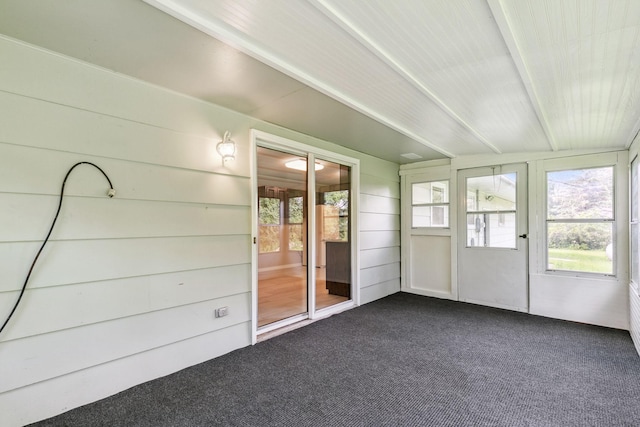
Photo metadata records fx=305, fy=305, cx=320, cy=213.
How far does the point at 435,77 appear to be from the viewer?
2.25 metres

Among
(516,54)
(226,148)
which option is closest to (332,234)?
(226,148)

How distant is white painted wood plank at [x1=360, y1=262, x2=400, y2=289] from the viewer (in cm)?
471

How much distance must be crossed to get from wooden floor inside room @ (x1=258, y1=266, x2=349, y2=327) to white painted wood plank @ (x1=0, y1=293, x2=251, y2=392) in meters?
0.93

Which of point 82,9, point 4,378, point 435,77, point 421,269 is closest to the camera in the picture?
point 82,9

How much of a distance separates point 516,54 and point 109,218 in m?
2.96

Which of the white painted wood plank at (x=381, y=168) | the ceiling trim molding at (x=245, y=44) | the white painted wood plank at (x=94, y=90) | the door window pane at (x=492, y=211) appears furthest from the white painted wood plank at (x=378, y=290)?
the white painted wood plank at (x=94, y=90)

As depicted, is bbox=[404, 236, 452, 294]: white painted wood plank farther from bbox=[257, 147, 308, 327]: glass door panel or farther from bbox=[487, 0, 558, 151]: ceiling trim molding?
bbox=[487, 0, 558, 151]: ceiling trim molding

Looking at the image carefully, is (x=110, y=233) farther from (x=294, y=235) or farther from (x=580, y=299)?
(x=580, y=299)

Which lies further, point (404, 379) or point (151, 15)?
point (404, 379)

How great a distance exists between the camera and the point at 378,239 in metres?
5.02

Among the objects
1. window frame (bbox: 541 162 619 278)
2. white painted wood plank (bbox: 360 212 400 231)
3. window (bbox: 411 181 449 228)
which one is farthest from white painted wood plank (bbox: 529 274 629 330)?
white painted wood plank (bbox: 360 212 400 231)

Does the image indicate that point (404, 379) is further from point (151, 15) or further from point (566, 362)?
point (151, 15)

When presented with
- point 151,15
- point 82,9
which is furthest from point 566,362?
point 82,9

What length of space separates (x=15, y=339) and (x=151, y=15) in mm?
2076
